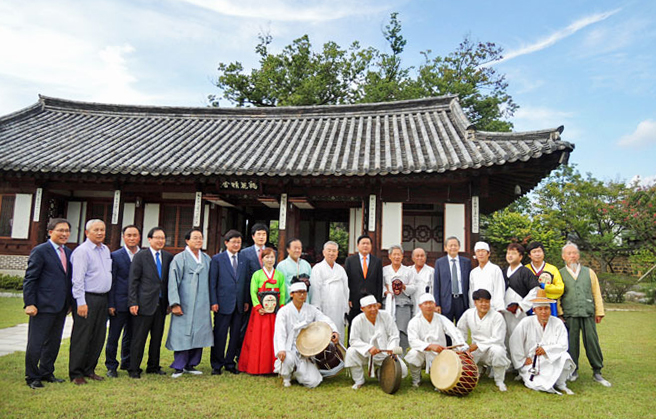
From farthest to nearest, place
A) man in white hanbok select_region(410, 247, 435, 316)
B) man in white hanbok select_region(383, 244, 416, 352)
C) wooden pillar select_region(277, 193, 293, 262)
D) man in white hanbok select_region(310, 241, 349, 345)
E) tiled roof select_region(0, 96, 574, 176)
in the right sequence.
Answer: wooden pillar select_region(277, 193, 293, 262), tiled roof select_region(0, 96, 574, 176), man in white hanbok select_region(410, 247, 435, 316), man in white hanbok select_region(383, 244, 416, 352), man in white hanbok select_region(310, 241, 349, 345)

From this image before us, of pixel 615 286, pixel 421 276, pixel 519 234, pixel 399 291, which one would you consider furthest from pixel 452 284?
pixel 519 234

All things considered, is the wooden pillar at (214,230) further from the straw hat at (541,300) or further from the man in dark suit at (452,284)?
the straw hat at (541,300)

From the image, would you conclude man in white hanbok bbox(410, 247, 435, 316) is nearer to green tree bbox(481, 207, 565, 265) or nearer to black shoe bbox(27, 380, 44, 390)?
black shoe bbox(27, 380, 44, 390)

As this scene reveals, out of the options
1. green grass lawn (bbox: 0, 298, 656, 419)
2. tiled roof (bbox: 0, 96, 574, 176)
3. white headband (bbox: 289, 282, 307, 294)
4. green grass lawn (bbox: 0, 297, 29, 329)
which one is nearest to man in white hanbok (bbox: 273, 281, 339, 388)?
white headband (bbox: 289, 282, 307, 294)

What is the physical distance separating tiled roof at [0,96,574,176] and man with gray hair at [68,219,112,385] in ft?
13.7

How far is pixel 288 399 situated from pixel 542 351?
2.88 metres

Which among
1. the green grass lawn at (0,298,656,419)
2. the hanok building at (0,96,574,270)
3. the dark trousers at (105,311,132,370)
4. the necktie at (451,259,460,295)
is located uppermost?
the hanok building at (0,96,574,270)

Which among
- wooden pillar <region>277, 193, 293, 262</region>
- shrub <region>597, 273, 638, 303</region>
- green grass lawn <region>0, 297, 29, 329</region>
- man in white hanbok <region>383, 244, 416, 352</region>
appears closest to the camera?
man in white hanbok <region>383, 244, 416, 352</region>

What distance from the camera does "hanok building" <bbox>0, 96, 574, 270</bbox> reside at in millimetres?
8500

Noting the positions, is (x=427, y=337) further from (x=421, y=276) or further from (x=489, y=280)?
(x=421, y=276)

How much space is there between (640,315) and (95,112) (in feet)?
56.3

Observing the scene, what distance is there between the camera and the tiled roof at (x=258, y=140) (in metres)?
8.45

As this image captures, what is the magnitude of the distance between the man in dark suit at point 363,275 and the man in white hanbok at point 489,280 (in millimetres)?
1267

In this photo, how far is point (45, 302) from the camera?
14.4 feet
